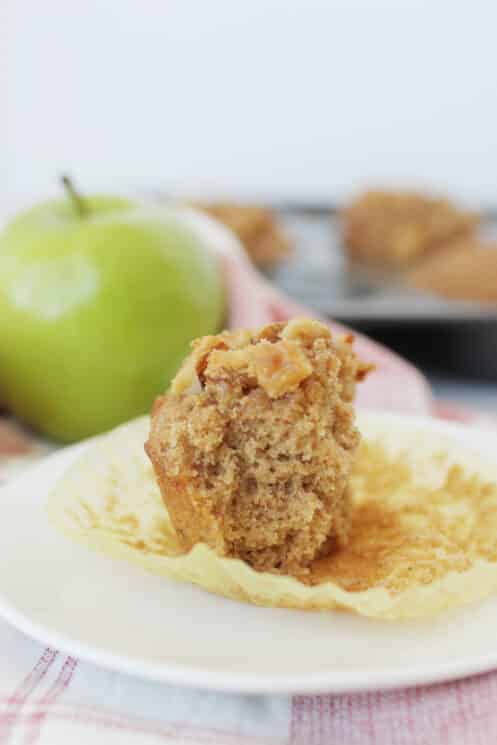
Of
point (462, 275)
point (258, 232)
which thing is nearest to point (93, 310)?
point (462, 275)

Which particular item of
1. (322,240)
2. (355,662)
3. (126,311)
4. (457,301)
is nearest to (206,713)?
(355,662)

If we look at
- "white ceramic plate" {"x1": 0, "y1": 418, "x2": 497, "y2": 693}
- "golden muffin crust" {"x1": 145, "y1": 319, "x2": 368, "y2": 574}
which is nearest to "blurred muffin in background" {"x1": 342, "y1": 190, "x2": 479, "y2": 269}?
"golden muffin crust" {"x1": 145, "y1": 319, "x2": 368, "y2": 574}

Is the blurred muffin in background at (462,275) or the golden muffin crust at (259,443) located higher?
the golden muffin crust at (259,443)

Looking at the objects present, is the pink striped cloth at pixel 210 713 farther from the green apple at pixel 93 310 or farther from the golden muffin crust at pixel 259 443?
the green apple at pixel 93 310

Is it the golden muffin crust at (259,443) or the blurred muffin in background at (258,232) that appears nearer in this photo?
the golden muffin crust at (259,443)

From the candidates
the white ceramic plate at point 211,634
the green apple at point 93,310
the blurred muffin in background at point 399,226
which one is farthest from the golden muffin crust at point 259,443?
the blurred muffin in background at point 399,226

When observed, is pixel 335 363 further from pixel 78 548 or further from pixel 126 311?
pixel 126 311

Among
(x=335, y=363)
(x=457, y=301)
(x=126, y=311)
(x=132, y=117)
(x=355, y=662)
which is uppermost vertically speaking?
(x=335, y=363)
